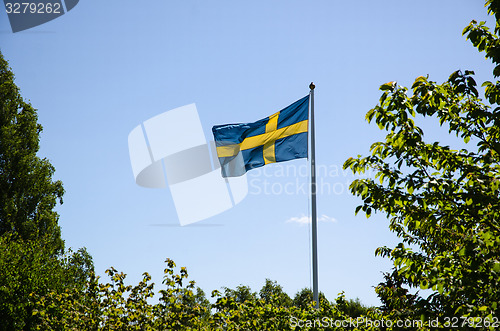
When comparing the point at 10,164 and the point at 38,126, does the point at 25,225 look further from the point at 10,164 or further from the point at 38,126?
the point at 38,126

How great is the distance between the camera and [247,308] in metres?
8.27

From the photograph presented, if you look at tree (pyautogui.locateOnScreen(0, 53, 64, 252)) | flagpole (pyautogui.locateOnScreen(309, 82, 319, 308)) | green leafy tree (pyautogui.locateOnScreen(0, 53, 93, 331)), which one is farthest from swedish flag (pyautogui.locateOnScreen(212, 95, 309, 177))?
tree (pyautogui.locateOnScreen(0, 53, 64, 252))

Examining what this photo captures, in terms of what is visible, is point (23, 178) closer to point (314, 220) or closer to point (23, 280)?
point (23, 280)

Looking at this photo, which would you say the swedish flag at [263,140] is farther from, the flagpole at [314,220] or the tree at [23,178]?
the tree at [23,178]

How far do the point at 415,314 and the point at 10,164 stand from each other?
74.8ft

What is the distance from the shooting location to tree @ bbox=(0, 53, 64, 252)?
22.3 meters

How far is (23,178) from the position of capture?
23172 millimetres

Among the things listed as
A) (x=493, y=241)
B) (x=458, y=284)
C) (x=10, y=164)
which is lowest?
(x=458, y=284)

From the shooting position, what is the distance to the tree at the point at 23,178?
22.3 metres

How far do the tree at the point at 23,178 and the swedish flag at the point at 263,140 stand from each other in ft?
43.1

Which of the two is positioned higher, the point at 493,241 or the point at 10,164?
the point at 10,164

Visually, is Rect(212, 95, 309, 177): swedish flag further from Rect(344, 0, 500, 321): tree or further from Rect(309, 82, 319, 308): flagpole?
Rect(344, 0, 500, 321): tree

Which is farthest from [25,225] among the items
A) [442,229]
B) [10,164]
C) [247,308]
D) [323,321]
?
[442,229]

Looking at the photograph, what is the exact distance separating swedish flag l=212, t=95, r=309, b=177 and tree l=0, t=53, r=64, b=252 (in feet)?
43.1
